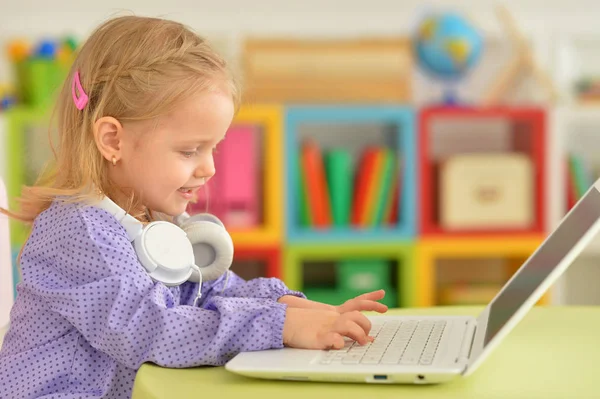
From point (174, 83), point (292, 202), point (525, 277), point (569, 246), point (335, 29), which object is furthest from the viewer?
point (335, 29)

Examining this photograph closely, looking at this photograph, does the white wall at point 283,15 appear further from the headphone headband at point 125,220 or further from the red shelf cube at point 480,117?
the headphone headband at point 125,220

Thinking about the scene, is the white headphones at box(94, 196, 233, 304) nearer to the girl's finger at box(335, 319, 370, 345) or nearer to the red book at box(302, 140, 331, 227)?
the girl's finger at box(335, 319, 370, 345)

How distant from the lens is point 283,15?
3213mm

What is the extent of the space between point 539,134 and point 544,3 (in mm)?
545

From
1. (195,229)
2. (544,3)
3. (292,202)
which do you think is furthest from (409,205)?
(195,229)

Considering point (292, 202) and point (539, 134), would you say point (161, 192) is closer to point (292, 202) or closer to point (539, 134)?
point (292, 202)

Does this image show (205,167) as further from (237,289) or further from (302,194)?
(302,194)

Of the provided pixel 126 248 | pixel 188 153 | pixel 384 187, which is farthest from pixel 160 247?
pixel 384 187

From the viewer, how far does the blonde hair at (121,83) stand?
1.08 meters

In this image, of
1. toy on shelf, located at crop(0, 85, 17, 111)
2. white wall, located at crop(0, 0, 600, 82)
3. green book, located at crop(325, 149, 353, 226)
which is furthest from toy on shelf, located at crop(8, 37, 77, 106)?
green book, located at crop(325, 149, 353, 226)

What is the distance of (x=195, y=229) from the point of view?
1184 millimetres

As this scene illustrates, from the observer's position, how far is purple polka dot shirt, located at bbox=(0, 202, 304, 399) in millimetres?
945

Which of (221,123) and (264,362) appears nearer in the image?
(264,362)

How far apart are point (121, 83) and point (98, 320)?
303 millimetres
